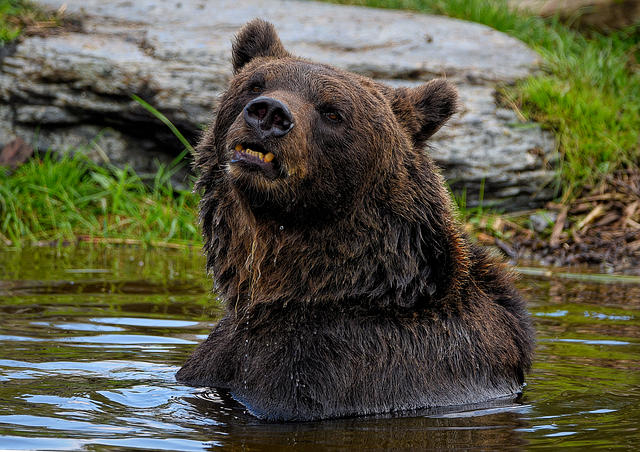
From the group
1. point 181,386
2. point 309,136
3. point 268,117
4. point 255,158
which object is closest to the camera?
point 268,117

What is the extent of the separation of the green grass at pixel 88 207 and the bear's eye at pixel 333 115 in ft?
17.1

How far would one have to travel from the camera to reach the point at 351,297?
400 cm

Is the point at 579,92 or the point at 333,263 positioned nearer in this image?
the point at 333,263

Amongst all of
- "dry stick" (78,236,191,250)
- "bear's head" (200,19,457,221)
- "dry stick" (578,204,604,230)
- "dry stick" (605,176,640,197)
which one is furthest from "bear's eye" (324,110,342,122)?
"dry stick" (605,176,640,197)

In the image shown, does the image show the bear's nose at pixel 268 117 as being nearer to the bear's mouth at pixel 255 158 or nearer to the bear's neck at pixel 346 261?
the bear's mouth at pixel 255 158

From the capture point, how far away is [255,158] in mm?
3680

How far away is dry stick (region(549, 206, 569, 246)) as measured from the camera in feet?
30.7

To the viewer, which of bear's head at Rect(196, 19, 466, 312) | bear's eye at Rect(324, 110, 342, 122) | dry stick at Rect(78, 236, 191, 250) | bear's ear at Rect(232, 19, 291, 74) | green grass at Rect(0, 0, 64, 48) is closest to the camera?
bear's head at Rect(196, 19, 466, 312)

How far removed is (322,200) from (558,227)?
20.7ft

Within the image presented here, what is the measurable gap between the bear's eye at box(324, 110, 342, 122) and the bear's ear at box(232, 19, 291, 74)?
2.44 feet

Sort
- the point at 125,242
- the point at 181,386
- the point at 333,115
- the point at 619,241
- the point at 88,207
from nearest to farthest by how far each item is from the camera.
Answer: the point at 333,115, the point at 181,386, the point at 619,241, the point at 125,242, the point at 88,207

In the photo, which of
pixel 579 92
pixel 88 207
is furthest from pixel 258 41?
pixel 579 92

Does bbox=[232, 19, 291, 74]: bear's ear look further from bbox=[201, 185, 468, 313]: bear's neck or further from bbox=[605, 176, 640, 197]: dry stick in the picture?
bbox=[605, 176, 640, 197]: dry stick

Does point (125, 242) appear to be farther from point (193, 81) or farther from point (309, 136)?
point (309, 136)
